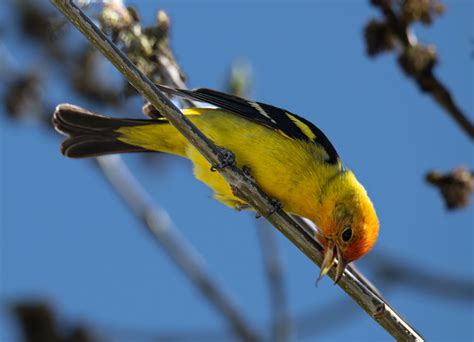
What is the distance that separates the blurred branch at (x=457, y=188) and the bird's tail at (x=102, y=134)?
2.04 m

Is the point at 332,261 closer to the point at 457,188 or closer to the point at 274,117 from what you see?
the point at 457,188

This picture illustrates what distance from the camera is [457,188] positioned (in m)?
4.11

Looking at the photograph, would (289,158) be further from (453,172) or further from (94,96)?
(94,96)

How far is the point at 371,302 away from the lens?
324 centimetres

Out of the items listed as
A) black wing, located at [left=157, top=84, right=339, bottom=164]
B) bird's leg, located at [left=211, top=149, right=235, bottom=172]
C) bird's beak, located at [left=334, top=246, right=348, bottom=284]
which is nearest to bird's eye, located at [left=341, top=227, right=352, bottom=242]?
bird's beak, located at [left=334, top=246, right=348, bottom=284]

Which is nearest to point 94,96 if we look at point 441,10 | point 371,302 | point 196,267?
point 196,267

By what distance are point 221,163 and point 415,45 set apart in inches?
56.9

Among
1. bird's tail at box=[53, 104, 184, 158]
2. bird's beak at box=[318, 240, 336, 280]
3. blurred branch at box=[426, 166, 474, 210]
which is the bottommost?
blurred branch at box=[426, 166, 474, 210]

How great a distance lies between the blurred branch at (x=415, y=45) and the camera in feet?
13.0

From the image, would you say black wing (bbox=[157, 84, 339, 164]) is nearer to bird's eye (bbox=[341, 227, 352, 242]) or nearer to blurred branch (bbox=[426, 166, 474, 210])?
bird's eye (bbox=[341, 227, 352, 242])

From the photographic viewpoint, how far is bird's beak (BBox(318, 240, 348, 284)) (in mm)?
3884

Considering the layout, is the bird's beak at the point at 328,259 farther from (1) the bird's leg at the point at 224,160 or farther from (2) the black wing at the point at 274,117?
(1) the bird's leg at the point at 224,160

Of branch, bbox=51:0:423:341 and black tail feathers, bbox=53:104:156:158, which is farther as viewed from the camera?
black tail feathers, bbox=53:104:156:158

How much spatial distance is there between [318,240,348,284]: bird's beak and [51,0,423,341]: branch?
0.13 metres
